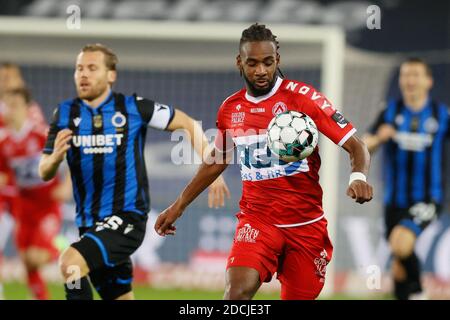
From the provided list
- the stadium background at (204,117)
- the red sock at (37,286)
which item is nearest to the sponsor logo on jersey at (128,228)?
the red sock at (37,286)

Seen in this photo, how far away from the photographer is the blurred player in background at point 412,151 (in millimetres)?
9656

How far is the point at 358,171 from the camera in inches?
215

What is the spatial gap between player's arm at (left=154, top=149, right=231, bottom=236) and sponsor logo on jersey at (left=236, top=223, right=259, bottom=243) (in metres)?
0.38

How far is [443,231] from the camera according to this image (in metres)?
12.0

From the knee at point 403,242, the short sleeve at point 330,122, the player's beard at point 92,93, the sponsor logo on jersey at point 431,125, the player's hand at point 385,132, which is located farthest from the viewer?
the sponsor logo on jersey at point 431,125

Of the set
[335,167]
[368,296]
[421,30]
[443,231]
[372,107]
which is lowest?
[368,296]

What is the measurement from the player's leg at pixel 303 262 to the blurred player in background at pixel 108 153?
1416 mm

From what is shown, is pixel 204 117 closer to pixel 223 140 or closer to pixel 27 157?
pixel 27 157

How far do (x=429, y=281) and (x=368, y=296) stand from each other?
98 centimetres

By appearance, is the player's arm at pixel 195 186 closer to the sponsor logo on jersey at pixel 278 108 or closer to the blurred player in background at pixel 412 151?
the sponsor logo on jersey at pixel 278 108
